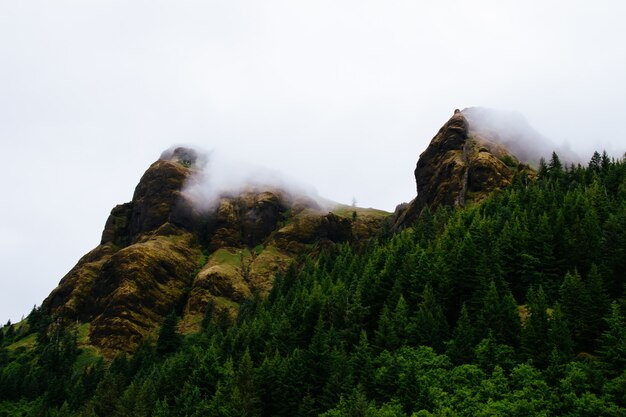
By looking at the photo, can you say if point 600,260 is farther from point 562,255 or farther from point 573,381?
point 573,381

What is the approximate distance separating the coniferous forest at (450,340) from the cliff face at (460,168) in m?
51.9

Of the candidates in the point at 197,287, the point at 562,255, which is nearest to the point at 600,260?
the point at 562,255

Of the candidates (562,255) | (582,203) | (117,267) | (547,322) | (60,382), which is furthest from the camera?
(117,267)

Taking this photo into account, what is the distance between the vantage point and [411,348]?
61.2 metres

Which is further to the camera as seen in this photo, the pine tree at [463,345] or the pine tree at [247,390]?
the pine tree at [247,390]

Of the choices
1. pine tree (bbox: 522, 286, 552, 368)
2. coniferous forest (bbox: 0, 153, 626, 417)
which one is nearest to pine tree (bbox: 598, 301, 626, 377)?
coniferous forest (bbox: 0, 153, 626, 417)

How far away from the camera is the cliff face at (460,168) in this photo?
162m

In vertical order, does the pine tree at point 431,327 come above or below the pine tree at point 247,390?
above

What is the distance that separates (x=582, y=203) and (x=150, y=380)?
81513 mm

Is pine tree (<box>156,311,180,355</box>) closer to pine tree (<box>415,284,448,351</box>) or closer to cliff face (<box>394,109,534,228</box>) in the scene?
pine tree (<box>415,284,448,351</box>)

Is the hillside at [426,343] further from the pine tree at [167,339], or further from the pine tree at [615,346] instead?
the pine tree at [167,339]

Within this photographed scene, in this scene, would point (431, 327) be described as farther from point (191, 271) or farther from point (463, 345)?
point (191, 271)

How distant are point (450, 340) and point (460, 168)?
118 metres

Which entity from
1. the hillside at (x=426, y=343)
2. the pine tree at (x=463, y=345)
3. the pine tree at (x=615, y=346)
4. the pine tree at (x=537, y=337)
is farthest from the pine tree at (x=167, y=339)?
the pine tree at (x=615, y=346)
